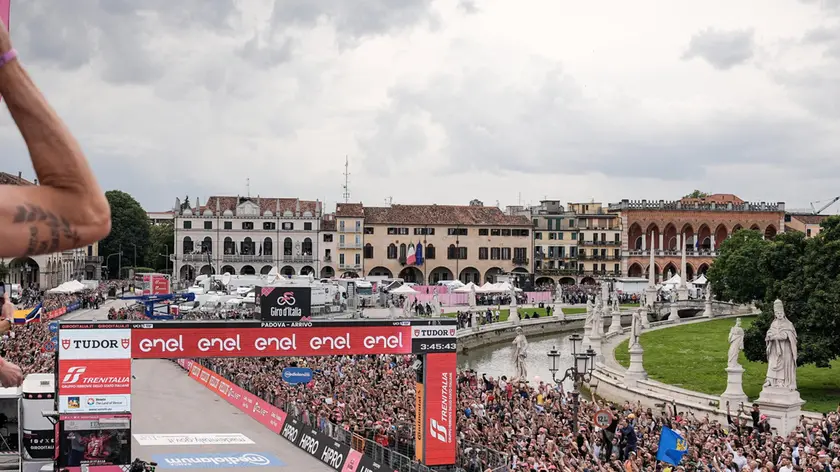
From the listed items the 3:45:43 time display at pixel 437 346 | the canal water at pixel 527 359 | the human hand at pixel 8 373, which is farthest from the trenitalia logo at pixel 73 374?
the canal water at pixel 527 359

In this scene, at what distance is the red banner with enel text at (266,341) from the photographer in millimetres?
20109

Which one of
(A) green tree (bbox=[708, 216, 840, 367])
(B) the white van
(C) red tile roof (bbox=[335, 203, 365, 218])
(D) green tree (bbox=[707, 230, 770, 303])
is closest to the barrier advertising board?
(B) the white van

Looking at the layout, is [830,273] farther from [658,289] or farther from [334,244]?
[334,244]

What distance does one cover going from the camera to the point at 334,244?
95.1 m

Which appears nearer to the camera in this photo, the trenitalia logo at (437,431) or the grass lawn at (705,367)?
the trenitalia logo at (437,431)

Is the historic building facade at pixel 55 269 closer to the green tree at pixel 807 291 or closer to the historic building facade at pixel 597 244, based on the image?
the historic building facade at pixel 597 244

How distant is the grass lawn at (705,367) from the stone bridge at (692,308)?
1169cm

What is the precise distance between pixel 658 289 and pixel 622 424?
195ft

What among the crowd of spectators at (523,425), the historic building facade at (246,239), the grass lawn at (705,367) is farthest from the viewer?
the historic building facade at (246,239)

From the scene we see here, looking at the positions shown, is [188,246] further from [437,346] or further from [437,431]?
[437,431]

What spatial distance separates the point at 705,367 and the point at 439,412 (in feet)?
67.8

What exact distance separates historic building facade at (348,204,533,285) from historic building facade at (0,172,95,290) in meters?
27.0

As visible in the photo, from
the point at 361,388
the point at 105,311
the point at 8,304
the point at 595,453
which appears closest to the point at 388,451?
the point at 595,453

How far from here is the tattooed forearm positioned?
2.08m
